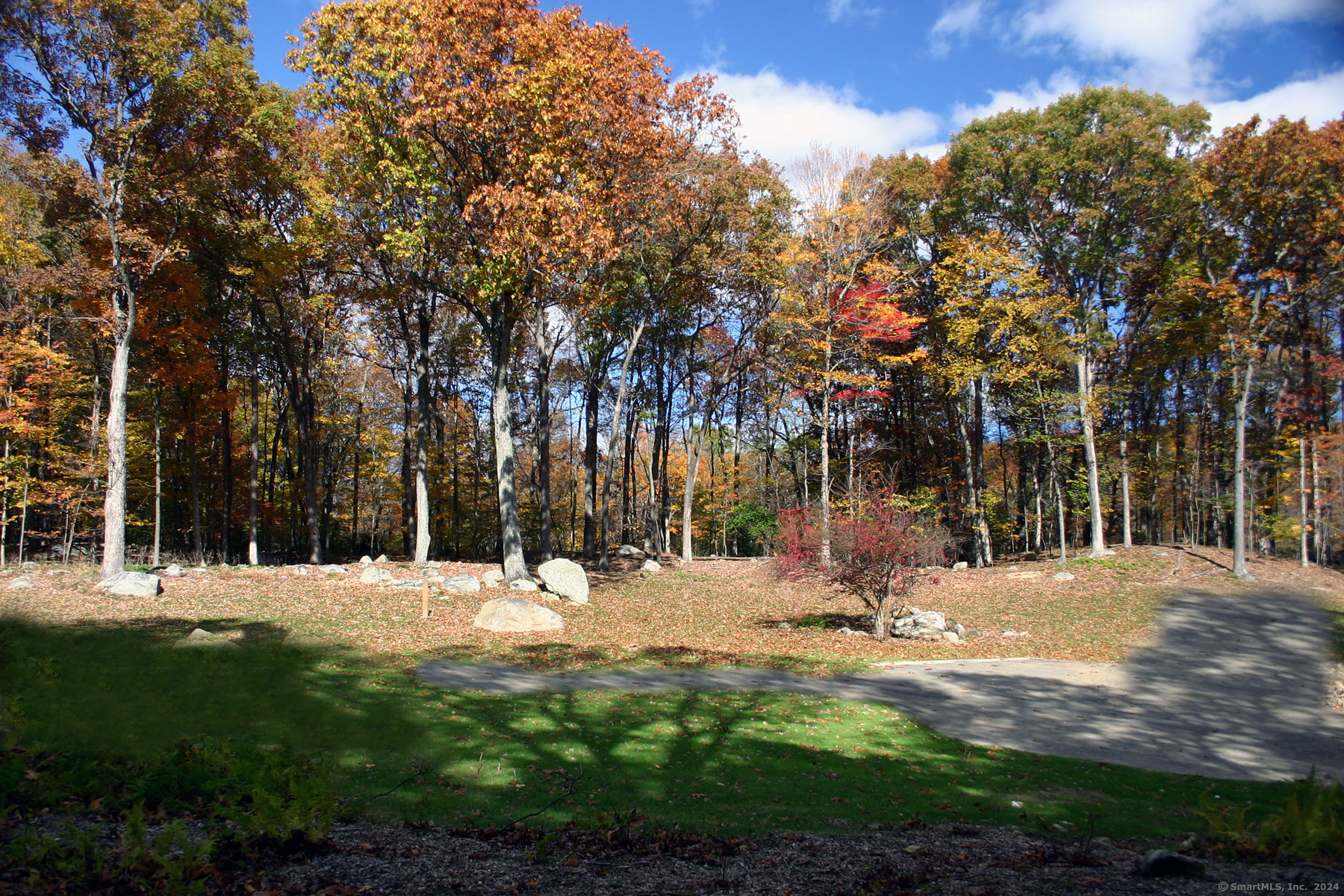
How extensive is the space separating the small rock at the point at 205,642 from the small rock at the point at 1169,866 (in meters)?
10.1

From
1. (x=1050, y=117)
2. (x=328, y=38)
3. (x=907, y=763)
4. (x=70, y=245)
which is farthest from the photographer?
(x=1050, y=117)

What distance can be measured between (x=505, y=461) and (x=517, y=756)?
11944 millimetres

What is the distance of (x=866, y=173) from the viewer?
26.3 m

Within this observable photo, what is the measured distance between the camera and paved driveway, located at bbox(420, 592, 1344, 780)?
843 cm

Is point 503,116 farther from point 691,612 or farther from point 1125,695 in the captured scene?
point 1125,695

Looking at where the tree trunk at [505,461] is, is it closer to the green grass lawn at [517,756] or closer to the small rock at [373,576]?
the small rock at [373,576]

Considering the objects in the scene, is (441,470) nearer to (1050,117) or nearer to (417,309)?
(417,309)

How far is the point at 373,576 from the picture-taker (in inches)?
704

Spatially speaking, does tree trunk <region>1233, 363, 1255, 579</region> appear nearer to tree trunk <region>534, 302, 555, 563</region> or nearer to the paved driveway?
the paved driveway

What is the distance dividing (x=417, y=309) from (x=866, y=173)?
1758 centimetres

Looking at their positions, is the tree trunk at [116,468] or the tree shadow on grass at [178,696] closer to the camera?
the tree shadow on grass at [178,696]

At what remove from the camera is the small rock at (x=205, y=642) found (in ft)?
29.9

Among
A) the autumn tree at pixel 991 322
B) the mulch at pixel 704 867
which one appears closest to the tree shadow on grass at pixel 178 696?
the mulch at pixel 704 867

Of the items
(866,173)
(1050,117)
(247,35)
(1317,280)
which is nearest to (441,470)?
(247,35)
